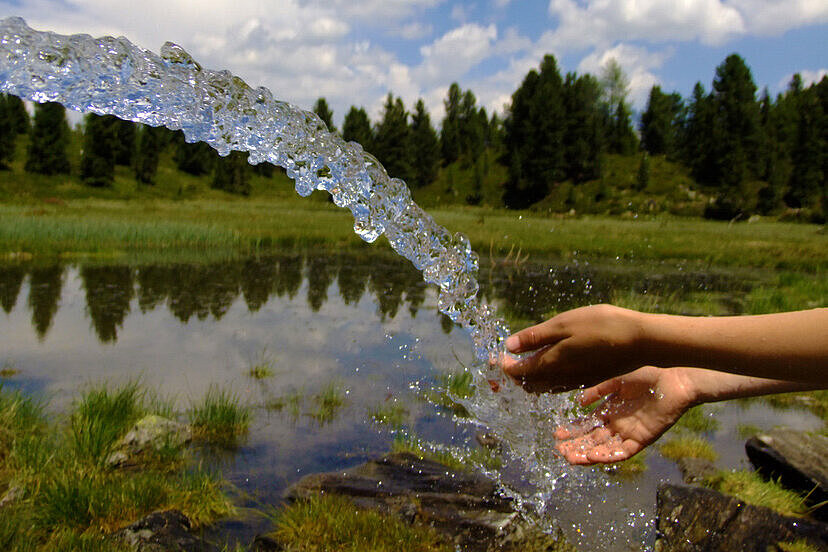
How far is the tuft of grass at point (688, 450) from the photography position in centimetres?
389

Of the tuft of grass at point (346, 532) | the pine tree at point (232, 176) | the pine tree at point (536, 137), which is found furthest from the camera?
the pine tree at point (232, 176)

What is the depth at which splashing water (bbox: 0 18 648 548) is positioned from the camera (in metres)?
1.82

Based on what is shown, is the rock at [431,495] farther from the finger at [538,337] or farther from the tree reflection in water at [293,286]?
the tree reflection in water at [293,286]

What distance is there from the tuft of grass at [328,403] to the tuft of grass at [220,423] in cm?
48

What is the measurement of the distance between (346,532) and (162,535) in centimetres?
77

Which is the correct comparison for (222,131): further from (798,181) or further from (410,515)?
(798,181)

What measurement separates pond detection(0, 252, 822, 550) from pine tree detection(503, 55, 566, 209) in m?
26.5

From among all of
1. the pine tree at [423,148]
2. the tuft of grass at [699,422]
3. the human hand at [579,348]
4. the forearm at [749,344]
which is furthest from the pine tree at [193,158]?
the forearm at [749,344]

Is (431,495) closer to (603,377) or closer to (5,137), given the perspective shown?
(603,377)

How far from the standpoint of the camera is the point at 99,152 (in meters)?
39.1

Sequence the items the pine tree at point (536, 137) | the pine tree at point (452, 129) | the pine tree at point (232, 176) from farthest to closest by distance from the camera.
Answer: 1. the pine tree at point (452, 129)
2. the pine tree at point (232, 176)
3. the pine tree at point (536, 137)

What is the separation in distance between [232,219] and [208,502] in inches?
673

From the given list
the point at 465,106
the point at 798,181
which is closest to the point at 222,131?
the point at 798,181

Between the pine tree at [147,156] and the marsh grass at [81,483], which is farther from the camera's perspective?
the pine tree at [147,156]
